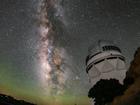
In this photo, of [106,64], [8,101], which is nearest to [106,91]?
[106,64]

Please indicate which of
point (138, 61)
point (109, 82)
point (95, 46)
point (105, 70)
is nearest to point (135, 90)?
point (138, 61)

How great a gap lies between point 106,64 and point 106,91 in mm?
9310

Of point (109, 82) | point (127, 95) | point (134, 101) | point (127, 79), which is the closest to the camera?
point (134, 101)

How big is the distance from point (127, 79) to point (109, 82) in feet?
16.3

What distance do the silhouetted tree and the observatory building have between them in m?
6.41

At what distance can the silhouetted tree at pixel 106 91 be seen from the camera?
106 feet

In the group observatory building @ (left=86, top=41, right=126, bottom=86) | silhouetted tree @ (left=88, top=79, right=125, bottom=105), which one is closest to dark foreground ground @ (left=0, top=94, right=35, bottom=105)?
observatory building @ (left=86, top=41, right=126, bottom=86)

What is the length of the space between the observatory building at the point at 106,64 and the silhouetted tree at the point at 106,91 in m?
6.41

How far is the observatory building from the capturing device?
41531 mm

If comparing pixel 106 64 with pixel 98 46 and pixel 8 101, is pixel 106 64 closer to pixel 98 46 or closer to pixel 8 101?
pixel 98 46

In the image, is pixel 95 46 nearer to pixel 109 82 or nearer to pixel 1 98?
pixel 109 82

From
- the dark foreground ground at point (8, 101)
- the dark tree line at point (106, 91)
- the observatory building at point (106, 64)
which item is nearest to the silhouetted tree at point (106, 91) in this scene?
the dark tree line at point (106, 91)

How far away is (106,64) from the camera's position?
137ft

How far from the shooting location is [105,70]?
41.3 meters
